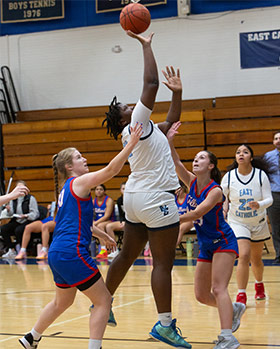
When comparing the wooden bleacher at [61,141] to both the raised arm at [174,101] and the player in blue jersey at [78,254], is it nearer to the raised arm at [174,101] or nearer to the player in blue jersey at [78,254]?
the raised arm at [174,101]

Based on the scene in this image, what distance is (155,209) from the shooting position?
3.95 m

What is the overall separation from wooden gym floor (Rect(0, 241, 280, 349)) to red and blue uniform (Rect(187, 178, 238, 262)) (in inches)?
27.6

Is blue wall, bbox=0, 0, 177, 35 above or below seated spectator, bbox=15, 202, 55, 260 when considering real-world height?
above

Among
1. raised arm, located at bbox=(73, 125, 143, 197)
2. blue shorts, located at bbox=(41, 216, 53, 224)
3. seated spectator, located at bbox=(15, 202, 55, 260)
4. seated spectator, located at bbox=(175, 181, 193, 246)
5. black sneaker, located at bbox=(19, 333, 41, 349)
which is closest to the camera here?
raised arm, located at bbox=(73, 125, 143, 197)

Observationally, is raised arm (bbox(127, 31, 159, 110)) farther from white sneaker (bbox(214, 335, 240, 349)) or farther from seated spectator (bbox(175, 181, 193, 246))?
seated spectator (bbox(175, 181, 193, 246))

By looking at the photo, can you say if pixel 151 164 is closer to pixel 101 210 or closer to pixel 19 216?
pixel 101 210

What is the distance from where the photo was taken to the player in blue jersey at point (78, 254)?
3494 millimetres

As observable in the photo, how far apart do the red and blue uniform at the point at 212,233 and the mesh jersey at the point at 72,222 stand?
107cm

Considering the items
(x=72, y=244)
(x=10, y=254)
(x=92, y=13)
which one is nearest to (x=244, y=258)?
(x=72, y=244)

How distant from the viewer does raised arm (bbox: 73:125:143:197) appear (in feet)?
11.4

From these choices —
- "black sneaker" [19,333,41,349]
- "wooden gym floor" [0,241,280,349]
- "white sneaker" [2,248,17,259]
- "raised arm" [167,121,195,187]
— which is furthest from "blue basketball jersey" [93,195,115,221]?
"black sneaker" [19,333,41,349]

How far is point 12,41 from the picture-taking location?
15.2 metres

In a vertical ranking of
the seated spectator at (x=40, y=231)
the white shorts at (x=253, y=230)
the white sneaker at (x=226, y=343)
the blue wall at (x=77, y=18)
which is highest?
the blue wall at (x=77, y=18)

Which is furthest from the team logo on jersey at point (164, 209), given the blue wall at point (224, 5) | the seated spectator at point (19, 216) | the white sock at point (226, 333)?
the blue wall at point (224, 5)
